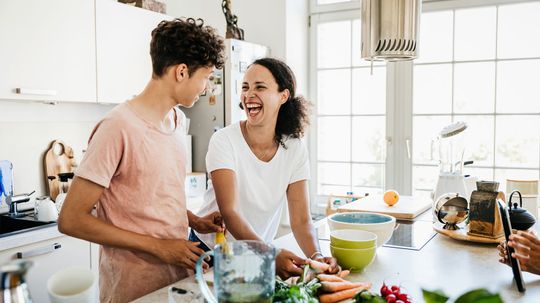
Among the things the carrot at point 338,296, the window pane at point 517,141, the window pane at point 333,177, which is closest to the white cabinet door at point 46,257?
the carrot at point 338,296

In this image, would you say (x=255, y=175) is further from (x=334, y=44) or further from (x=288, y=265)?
(x=334, y=44)

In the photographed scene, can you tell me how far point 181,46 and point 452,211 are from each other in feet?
3.88

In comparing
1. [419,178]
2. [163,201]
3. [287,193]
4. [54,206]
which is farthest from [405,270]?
[419,178]

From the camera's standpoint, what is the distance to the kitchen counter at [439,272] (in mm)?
1266

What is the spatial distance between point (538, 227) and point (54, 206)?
7.33 feet

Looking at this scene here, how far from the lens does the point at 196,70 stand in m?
1.46

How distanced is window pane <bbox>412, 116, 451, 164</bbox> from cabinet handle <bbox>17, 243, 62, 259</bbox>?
2.50m

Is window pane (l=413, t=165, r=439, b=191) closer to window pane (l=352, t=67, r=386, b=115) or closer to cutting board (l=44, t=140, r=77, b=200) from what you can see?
window pane (l=352, t=67, r=386, b=115)

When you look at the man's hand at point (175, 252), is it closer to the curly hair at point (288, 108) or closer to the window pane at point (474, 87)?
the curly hair at point (288, 108)

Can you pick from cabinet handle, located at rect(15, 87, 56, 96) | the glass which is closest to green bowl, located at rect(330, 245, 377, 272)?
the glass

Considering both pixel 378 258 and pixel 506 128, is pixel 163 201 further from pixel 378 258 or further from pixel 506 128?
pixel 506 128

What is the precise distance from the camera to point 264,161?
1.84m

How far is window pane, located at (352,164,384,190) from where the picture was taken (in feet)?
12.6

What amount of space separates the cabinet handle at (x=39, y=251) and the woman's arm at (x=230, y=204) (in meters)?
1.10
